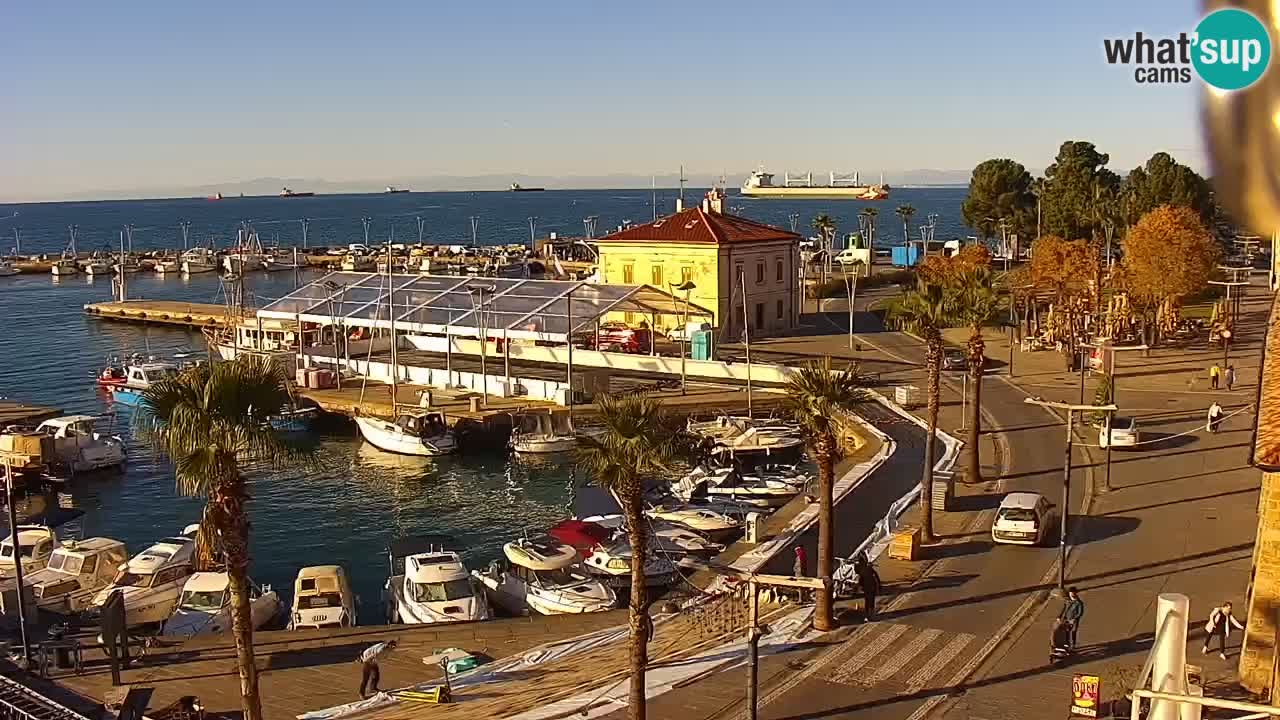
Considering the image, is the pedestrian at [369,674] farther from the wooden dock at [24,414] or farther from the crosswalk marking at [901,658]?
Answer: the wooden dock at [24,414]

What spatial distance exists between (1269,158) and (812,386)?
690 inches

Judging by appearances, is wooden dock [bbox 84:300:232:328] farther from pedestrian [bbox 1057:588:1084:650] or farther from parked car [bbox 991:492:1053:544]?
pedestrian [bbox 1057:588:1084:650]

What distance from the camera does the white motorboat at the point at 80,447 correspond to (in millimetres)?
49438

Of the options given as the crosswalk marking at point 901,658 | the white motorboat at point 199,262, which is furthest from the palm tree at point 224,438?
the white motorboat at point 199,262

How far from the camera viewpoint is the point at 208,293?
133 metres

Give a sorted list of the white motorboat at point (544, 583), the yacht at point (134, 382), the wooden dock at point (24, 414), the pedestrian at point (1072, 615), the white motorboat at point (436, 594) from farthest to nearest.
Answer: the yacht at point (134, 382) < the wooden dock at point (24, 414) < the white motorboat at point (544, 583) < the white motorboat at point (436, 594) < the pedestrian at point (1072, 615)

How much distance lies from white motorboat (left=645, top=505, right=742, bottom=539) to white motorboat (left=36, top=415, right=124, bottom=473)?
26651mm

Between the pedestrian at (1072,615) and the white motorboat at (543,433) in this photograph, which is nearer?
the pedestrian at (1072,615)

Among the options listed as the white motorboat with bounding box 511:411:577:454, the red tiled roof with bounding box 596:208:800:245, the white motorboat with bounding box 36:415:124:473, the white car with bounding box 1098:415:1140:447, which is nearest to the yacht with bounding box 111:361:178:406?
the white motorboat with bounding box 36:415:124:473

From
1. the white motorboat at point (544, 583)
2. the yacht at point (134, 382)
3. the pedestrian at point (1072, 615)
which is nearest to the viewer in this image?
the pedestrian at point (1072, 615)

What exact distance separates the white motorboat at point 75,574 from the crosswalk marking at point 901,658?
72.4 feet

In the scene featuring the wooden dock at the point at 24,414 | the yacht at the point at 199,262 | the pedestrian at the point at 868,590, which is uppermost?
the yacht at the point at 199,262

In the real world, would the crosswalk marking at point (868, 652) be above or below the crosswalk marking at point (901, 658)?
below

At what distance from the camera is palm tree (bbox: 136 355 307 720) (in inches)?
637
